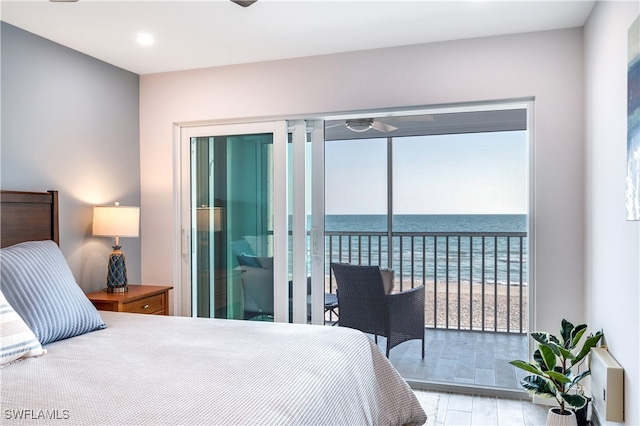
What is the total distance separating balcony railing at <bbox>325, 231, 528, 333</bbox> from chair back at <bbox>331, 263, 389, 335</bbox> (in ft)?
2.96

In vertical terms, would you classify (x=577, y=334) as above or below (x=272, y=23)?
below

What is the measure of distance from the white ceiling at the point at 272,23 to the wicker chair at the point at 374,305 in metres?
1.86

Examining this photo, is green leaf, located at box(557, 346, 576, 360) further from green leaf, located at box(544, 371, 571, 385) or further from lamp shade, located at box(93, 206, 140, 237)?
lamp shade, located at box(93, 206, 140, 237)

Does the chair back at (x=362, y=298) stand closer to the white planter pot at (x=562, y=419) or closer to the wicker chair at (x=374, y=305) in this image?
the wicker chair at (x=374, y=305)

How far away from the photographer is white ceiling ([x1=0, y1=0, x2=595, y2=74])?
8.71 ft

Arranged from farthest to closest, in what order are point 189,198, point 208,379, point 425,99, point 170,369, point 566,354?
point 189,198 → point 425,99 → point 566,354 → point 170,369 → point 208,379

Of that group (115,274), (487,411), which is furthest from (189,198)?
(487,411)

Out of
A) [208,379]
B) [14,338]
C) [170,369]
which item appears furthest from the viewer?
[14,338]

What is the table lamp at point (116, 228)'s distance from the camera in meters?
3.33

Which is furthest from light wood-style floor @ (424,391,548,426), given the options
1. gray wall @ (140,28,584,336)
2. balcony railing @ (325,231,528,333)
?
balcony railing @ (325,231,528,333)

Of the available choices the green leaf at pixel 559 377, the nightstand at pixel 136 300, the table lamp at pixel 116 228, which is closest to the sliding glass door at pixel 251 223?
the nightstand at pixel 136 300

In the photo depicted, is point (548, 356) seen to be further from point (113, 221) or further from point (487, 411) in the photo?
point (113, 221)

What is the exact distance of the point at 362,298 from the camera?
4031mm

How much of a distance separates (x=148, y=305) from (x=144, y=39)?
1.90 meters
